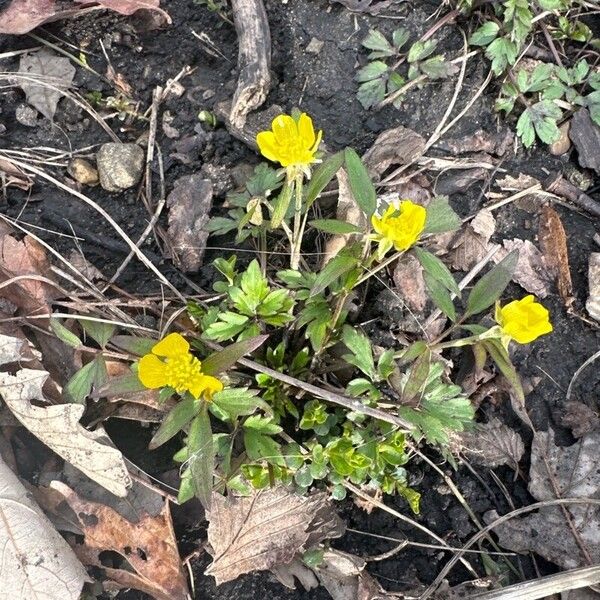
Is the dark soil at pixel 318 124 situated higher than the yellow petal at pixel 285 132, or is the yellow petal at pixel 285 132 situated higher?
the yellow petal at pixel 285 132

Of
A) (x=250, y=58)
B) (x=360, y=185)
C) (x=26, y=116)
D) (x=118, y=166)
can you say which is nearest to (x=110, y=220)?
(x=118, y=166)

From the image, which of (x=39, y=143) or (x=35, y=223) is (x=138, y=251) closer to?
(x=35, y=223)

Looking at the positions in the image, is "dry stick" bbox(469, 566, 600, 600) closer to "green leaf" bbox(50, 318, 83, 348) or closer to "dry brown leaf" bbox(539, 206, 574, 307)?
"dry brown leaf" bbox(539, 206, 574, 307)

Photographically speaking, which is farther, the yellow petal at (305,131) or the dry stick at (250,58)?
the dry stick at (250,58)

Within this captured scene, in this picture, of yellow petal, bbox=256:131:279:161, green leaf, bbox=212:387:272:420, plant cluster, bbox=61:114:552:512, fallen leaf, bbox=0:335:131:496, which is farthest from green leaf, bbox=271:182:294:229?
fallen leaf, bbox=0:335:131:496

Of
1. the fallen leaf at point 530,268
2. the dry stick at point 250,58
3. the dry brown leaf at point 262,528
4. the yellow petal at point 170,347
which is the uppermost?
the dry stick at point 250,58

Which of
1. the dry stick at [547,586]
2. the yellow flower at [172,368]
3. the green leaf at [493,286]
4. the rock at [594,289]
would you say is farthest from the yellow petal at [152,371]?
the rock at [594,289]

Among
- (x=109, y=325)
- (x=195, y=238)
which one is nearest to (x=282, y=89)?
(x=195, y=238)

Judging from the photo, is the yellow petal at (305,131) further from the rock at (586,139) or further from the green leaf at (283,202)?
the rock at (586,139)
